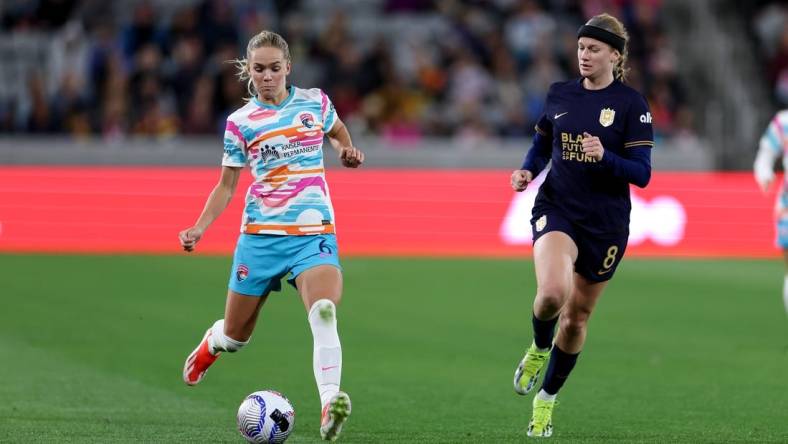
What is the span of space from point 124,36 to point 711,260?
9.46 meters

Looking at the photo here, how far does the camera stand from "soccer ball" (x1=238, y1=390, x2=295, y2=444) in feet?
22.9

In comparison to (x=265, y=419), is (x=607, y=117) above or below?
above

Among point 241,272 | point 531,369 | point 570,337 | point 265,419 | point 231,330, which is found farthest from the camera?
point 531,369

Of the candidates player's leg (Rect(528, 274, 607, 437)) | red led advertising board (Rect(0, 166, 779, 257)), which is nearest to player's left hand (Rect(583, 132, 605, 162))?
player's leg (Rect(528, 274, 607, 437))

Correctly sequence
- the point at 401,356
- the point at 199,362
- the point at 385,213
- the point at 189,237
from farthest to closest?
the point at 385,213 → the point at 401,356 → the point at 199,362 → the point at 189,237

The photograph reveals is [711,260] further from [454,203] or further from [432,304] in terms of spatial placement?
[432,304]

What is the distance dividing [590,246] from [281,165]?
1.76 metres

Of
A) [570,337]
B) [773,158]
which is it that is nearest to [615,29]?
[570,337]

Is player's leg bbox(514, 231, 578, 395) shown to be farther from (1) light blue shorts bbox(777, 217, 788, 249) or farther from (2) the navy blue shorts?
(1) light blue shorts bbox(777, 217, 788, 249)

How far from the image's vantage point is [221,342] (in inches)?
308

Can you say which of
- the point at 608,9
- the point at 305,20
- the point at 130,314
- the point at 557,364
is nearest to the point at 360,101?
the point at 305,20

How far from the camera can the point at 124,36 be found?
21.4 meters

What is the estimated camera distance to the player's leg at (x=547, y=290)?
7375 millimetres

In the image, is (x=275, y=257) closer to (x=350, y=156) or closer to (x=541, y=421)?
(x=350, y=156)
